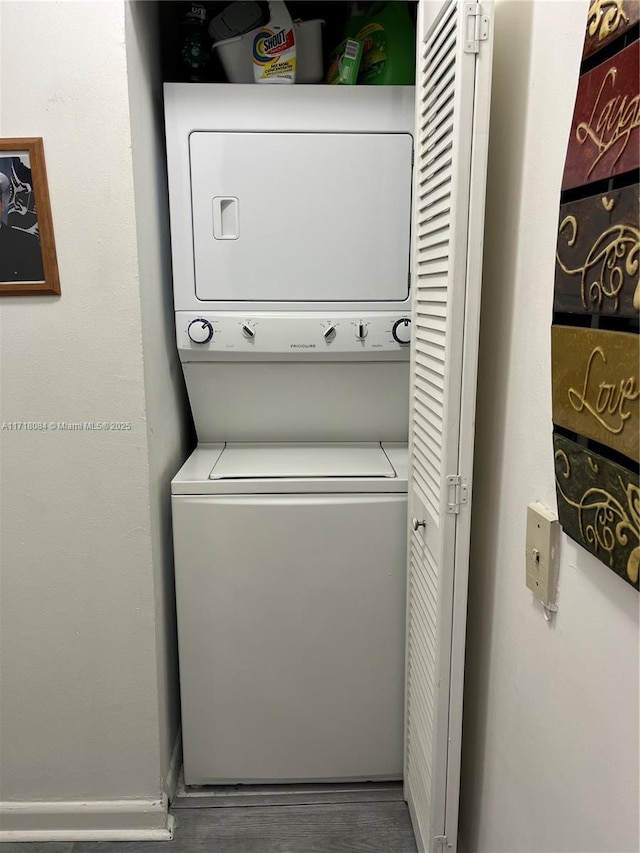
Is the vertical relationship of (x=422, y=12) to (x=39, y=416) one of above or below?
above

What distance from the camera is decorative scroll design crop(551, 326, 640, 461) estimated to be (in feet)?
2.38

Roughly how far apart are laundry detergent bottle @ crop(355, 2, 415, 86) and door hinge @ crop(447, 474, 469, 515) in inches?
47.3

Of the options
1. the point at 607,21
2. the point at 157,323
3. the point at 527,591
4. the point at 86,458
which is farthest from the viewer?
the point at 157,323

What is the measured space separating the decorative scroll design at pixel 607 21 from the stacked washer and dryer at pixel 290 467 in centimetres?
99

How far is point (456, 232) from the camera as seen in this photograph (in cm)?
113

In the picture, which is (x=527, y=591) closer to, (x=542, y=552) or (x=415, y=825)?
(x=542, y=552)

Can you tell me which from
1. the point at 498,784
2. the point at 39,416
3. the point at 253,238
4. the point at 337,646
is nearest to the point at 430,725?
the point at 498,784

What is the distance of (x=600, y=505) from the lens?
804mm

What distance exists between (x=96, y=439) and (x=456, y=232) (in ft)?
3.35

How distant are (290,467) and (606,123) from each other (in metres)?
1.24

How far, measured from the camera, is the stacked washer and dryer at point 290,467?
1723 mm

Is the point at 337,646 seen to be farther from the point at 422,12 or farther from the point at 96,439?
the point at 422,12

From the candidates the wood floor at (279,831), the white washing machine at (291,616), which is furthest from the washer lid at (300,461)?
the wood floor at (279,831)

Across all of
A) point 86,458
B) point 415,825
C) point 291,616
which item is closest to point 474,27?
point 86,458
